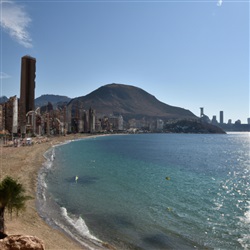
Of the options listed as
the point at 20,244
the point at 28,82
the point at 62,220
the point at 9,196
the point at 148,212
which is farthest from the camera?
the point at 28,82

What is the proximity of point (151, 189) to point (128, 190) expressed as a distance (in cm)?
329

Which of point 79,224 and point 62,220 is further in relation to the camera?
point 62,220

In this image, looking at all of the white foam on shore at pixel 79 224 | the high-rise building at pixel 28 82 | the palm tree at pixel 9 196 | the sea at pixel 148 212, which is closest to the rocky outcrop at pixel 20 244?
the palm tree at pixel 9 196

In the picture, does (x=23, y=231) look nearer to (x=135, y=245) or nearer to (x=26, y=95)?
(x=135, y=245)

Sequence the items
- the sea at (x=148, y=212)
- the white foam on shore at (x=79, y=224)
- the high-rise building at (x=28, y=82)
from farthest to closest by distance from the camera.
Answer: the high-rise building at (x=28, y=82)
the white foam on shore at (x=79, y=224)
the sea at (x=148, y=212)

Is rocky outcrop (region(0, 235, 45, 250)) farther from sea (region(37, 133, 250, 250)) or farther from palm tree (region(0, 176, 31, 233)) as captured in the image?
sea (region(37, 133, 250, 250))

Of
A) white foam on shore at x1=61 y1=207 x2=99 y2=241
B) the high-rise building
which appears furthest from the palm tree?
the high-rise building

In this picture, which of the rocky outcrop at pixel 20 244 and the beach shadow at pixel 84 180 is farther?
the beach shadow at pixel 84 180

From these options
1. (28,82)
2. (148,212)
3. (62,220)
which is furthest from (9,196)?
(28,82)

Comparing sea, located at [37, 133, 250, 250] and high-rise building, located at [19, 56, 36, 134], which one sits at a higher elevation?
high-rise building, located at [19, 56, 36, 134]

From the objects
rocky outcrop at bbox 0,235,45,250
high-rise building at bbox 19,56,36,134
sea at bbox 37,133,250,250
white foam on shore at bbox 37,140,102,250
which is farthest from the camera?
high-rise building at bbox 19,56,36,134

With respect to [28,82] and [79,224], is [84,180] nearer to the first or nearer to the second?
[79,224]

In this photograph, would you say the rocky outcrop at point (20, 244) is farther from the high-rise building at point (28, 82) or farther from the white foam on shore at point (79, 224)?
the high-rise building at point (28, 82)

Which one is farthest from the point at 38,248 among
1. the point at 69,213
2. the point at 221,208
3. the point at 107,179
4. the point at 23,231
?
the point at 107,179
